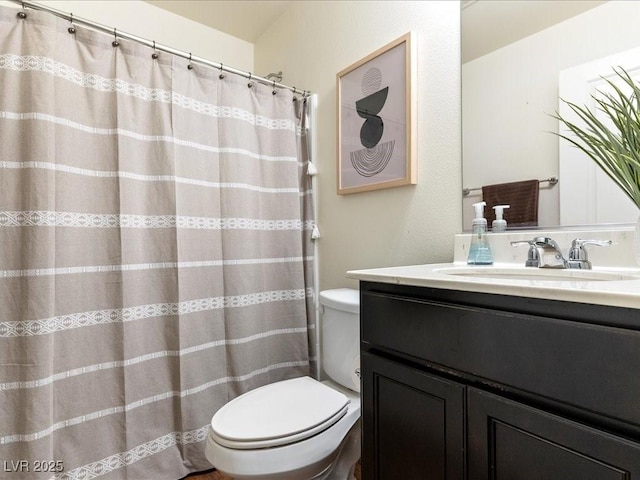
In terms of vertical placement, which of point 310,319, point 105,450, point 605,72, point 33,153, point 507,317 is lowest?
point 105,450

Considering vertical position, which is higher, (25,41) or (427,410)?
(25,41)

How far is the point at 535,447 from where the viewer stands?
2.04ft

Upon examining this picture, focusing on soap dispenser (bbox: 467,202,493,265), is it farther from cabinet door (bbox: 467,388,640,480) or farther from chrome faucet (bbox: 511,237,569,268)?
cabinet door (bbox: 467,388,640,480)

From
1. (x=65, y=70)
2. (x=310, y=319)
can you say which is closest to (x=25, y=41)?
(x=65, y=70)

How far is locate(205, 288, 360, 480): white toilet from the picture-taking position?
3.26 feet

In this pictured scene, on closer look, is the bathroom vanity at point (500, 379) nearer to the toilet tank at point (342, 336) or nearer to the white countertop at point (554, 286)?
the white countertop at point (554, 286)

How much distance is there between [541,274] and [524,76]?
2.17 ft

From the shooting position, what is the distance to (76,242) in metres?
1.27

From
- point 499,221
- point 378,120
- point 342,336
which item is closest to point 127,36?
point 378,120

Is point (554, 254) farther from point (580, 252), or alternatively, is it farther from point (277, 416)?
point (277, 416)

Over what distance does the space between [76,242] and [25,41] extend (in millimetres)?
705

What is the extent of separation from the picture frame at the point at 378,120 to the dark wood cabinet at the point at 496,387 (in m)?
0.66

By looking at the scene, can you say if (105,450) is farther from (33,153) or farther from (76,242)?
(33,153)

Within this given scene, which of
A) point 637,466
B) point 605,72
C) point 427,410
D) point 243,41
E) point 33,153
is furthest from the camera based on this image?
point 243,41
